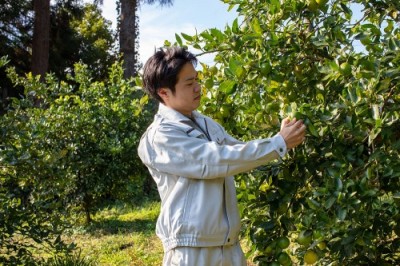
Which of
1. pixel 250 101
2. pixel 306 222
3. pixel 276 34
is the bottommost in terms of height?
pixel 306 222

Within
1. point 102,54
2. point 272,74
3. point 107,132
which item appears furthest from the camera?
point 102,54

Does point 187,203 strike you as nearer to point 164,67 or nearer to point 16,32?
point 164,67

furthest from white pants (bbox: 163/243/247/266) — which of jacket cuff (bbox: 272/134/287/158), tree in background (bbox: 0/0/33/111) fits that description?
tree in background (bbox: 0/0/33/111)

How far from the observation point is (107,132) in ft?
22.5

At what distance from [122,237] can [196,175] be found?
4.36m

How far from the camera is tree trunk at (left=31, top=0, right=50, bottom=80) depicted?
13273 millimetres

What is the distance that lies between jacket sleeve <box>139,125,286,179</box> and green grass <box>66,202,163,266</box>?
2.98 m

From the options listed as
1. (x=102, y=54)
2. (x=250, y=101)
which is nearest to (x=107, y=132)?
(x=250, y=101)

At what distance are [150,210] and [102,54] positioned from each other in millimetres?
10447

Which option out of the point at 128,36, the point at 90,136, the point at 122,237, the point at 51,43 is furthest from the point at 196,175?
the point at 51,43

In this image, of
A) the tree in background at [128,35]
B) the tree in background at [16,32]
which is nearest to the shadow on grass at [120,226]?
the tree in background at [128,35]

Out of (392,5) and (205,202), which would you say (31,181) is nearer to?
(205,202)

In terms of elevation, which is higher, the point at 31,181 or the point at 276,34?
the point at 276,34

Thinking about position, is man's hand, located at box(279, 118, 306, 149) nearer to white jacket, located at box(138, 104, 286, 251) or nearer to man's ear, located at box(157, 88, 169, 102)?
white jacket, located at box(138, 104, 286, 251)
